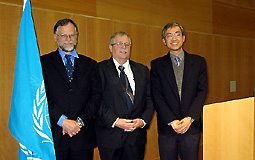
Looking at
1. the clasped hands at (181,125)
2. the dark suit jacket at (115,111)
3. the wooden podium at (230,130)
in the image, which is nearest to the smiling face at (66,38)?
the dark suit jacket at (115,111)

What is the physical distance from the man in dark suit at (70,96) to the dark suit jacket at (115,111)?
9cm

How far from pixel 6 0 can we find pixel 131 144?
1.69 m

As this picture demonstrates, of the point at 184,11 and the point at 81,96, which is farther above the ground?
the point at 184,11

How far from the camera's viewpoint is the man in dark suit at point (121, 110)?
2188 mm

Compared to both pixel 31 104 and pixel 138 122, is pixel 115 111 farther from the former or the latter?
pixel 31 104

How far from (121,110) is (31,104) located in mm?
951

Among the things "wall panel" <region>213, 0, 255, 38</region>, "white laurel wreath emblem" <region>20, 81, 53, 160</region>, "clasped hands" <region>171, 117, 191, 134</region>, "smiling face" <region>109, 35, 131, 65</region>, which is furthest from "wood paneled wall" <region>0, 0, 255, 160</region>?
"clasped hands" <region>171, 117, 191, 134</region>

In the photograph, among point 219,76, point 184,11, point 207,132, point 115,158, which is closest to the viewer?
point 207,132

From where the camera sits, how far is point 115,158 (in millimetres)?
2191

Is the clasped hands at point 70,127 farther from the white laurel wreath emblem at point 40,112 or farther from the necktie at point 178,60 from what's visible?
the necktie at point 178,60

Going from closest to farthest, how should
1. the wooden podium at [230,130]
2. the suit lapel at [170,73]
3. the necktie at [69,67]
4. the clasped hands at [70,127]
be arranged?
the wooden podium at [230,130]
the clasped hands at [70,127]
the necktie at [69,67]
the suit lapel at [170,73]

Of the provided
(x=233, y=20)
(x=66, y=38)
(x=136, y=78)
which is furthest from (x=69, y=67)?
(x=233, y=20)

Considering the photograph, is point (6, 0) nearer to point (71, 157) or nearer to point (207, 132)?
point (71, 157)

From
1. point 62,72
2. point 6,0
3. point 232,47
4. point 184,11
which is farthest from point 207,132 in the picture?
point 232,47
